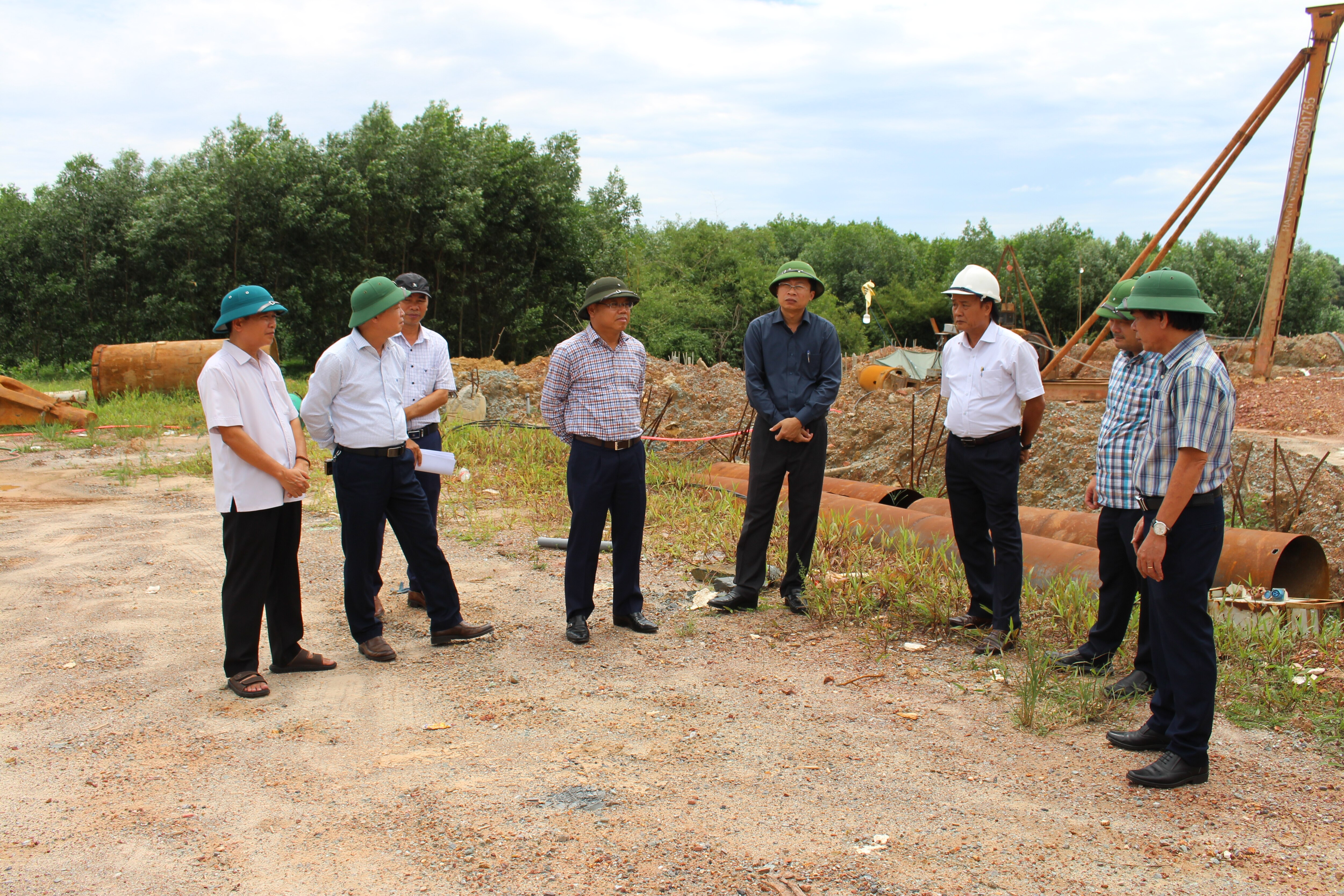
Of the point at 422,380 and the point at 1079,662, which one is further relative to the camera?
the point at 422,380

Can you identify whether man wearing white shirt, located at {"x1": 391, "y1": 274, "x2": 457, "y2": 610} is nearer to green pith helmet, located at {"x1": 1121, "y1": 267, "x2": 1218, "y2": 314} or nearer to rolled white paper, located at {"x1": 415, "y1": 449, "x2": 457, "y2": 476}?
rolled white paper, located at {"x1": 415, "y1": 449, "x2": 457, "y2": 476}

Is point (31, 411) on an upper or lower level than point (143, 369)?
lower

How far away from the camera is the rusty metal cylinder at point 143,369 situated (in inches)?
633

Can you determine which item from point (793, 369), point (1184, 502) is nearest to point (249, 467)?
point (793, 369)

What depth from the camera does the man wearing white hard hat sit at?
4598 mm

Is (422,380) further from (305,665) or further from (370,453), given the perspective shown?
(305,665)

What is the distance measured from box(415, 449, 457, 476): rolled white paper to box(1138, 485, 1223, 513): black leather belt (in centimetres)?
333

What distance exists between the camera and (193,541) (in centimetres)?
721

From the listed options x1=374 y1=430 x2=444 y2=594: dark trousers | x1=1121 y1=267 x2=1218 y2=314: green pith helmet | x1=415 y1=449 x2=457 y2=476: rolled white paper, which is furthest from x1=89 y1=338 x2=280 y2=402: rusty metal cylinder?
x1=1121 y1=267 x2=1218 y2=314: green pith helmet

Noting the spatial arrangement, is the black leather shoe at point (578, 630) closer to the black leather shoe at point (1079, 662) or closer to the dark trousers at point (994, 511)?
the dark trousers at point (994, 511)

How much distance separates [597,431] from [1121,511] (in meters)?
2.53

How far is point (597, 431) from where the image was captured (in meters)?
4.86

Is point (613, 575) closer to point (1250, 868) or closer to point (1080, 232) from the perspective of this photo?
point (1250, 868)

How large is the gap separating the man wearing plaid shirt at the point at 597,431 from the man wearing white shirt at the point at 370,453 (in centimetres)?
73
